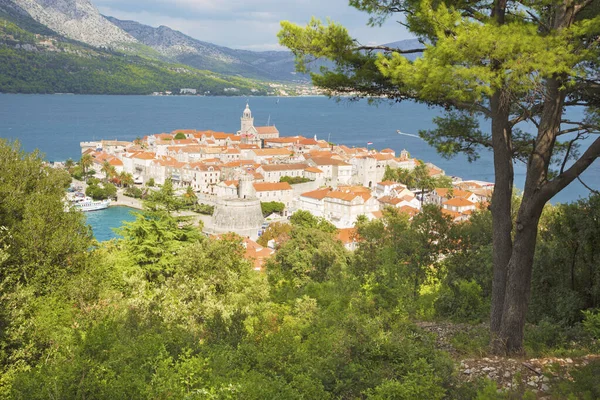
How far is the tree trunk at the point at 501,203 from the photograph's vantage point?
5.96 m

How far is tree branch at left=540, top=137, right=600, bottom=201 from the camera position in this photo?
5047 mm

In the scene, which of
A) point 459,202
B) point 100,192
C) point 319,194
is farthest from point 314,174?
point 100,192

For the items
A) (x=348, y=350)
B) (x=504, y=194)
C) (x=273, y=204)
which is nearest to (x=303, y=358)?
(x=348, y=350)

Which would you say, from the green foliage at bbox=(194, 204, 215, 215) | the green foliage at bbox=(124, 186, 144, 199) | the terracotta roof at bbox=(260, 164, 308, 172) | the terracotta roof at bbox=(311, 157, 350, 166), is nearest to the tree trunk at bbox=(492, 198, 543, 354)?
the green foliage at bbox=(194, 204, 215, 215)

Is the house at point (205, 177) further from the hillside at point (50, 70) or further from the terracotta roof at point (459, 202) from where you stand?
the hillside at point (50, 70)

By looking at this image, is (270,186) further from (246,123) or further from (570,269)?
(570,269)

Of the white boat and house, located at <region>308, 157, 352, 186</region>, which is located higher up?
house, located at <region>308, 157, 352, 186</region>

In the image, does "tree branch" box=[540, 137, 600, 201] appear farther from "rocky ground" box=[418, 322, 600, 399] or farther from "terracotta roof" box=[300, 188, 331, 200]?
"terracotta roof" box=[300, 188, 331, 200]

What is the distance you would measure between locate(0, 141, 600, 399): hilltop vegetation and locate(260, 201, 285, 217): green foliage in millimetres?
40643

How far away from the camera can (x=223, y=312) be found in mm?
7375

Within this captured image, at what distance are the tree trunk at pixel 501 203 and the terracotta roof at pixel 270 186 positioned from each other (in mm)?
50487

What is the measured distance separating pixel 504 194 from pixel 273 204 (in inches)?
1950

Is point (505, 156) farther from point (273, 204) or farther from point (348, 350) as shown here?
point (273, 204)

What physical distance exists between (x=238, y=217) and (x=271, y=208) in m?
9.74
